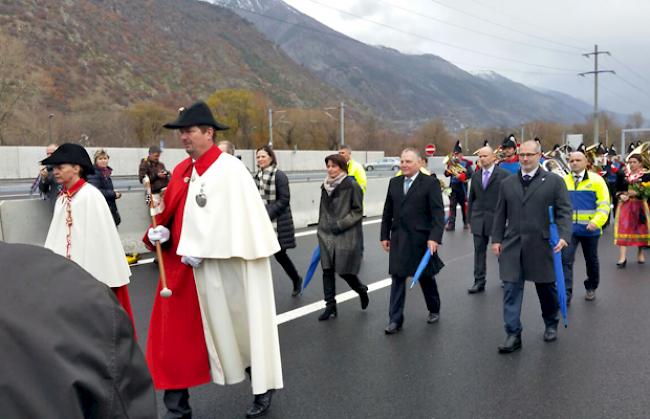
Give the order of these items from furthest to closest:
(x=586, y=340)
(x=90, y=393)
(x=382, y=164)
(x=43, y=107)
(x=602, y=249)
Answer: (x=43, y=107)
(x=382, y=164)
(x=602, y=249)
(x=586, y=340)
(x=90, y=393)

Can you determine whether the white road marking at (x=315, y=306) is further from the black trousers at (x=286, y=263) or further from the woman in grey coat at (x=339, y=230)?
the black trousers at (x=286, y=263)

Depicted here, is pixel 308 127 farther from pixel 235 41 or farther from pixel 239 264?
pixel 235 41

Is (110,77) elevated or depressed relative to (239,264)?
elevated

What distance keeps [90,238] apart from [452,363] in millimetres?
3243

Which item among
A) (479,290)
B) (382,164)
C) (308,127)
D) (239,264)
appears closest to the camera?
(239,264)

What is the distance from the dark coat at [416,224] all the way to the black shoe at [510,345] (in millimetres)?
1065

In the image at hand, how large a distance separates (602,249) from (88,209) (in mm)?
9854

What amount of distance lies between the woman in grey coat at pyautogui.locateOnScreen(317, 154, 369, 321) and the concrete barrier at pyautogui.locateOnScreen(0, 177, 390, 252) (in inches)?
187

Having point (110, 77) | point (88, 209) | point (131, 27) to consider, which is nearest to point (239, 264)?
point (88, 209)

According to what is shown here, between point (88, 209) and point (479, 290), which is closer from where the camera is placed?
point (88, 209)

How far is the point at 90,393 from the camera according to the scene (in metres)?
1.14

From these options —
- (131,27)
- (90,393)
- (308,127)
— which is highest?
(131,27)

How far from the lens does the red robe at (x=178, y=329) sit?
3912 millimetres

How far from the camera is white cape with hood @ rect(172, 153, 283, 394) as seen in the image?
155 inches
